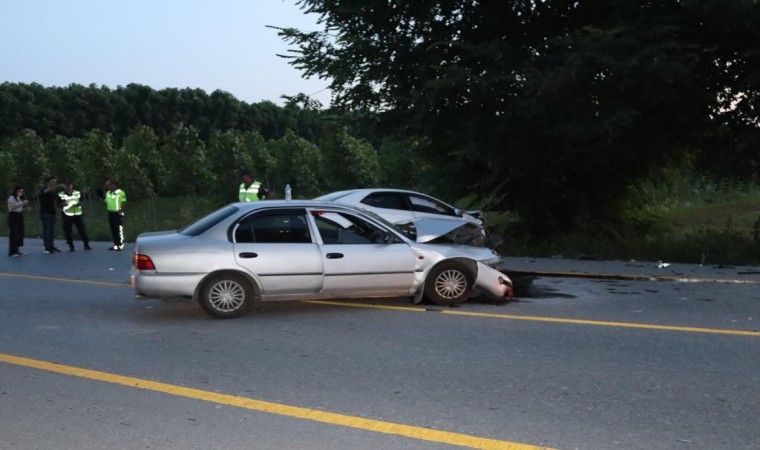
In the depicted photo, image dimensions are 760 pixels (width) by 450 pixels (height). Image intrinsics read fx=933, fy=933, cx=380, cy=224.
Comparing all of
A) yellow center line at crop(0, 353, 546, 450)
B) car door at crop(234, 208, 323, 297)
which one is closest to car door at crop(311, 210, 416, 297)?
car door at crop(234, 208, 323, 297)

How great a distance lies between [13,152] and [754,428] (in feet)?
274

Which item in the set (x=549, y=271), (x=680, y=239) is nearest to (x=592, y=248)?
(x=680, y=239)

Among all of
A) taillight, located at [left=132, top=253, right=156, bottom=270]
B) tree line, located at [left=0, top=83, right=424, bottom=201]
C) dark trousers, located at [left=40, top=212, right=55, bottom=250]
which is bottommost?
taillight, located at [left=132, top=253, right=156, bottom=270]

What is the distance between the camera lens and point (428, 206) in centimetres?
1830

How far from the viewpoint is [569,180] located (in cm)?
2148

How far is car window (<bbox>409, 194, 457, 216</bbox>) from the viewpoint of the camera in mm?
18188

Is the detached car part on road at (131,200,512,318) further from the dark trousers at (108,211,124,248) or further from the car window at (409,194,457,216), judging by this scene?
the dark trousers at (108,211,124,248)

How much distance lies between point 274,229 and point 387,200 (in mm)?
7254

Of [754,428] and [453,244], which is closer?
[754,428]

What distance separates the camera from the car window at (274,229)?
35.6ft

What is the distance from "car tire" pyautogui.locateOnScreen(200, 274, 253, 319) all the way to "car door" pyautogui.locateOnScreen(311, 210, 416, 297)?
35.7 inches

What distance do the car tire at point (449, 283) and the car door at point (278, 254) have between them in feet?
4.54

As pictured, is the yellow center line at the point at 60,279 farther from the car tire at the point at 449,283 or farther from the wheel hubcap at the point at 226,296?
the car tire at the point at 449,283

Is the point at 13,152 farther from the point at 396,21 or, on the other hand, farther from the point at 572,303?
the point at 572,303
